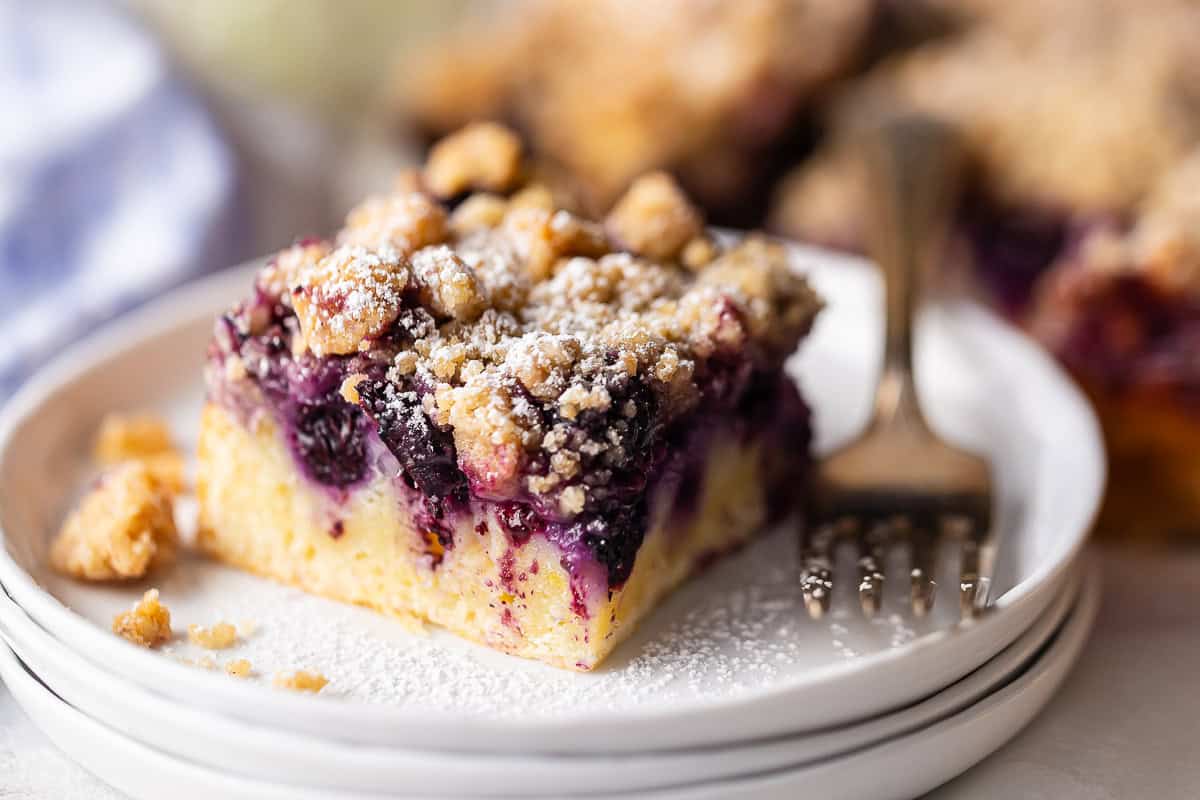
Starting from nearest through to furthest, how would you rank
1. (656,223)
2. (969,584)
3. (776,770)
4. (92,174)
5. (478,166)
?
1. (776,770)
2. (969,584)
3. (656,223)
4. (478,166)
5. (92,174)

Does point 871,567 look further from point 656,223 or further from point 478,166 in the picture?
point 478,166

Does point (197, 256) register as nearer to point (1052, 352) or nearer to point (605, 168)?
point (605, 168)

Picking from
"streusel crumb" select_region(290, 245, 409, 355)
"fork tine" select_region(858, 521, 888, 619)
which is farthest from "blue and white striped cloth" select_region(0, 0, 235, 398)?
"fork tine" select_region(858, 521, 888, 619)

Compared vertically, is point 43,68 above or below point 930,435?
above

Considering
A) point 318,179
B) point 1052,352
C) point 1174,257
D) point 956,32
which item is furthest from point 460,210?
point 956,32

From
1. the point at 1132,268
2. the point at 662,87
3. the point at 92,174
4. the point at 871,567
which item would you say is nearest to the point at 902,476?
the point at 871,567

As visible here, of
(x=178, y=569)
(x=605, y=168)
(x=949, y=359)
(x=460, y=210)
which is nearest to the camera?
(x=178, y=569)

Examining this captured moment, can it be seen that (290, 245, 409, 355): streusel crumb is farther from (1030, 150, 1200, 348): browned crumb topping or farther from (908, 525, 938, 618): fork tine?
(1030, 150, 1200, 348): browned crumb topping
